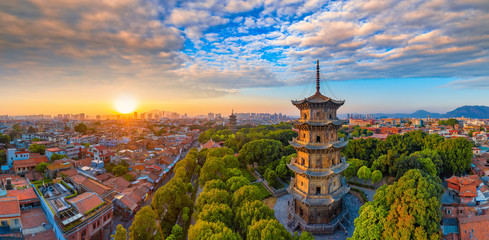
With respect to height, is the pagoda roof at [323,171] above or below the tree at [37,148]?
above

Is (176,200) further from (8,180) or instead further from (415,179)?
(8,180)

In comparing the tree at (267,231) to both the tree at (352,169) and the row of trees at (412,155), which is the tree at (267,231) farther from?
the row of trees at (412,155)

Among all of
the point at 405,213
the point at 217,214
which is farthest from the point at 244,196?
the point at 405,213

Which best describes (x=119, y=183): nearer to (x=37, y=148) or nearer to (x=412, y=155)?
(x=37, y=148)

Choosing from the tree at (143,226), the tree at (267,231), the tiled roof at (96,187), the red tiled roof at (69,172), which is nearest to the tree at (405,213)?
the tree at (267,231)

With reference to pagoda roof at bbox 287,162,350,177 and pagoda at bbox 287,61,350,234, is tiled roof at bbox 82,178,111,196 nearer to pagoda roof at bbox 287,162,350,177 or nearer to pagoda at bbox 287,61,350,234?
pagoda at bbox 287,61,350,234

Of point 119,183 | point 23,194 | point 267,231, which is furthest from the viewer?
point 119,183
